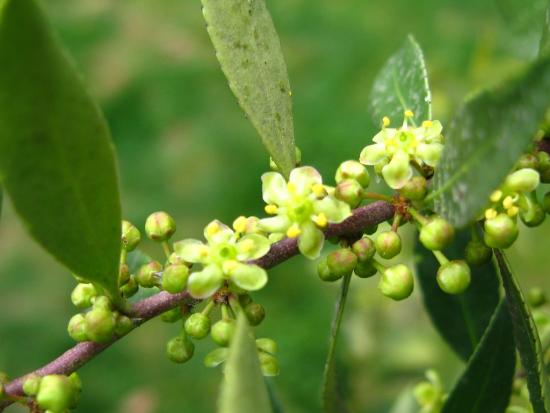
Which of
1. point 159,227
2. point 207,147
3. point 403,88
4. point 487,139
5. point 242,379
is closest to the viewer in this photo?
point 242,379

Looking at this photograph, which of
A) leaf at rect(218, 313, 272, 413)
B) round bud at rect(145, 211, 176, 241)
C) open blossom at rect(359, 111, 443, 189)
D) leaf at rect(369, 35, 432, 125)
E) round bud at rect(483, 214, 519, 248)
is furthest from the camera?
leaf at rect(369, 35, 432, 125)

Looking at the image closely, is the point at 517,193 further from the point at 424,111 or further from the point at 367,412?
the point at 367,412

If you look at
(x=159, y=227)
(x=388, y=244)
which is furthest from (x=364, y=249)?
(x=159, y=227)

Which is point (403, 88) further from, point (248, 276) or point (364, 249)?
point (248, 276)

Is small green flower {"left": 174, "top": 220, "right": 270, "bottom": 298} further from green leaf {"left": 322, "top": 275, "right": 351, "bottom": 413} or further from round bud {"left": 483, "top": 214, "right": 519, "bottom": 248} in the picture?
round bud {"left": 483, "top": 214, "right": 519, "bottom": 248}

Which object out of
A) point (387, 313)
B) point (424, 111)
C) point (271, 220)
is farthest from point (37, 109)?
point (387, 313)

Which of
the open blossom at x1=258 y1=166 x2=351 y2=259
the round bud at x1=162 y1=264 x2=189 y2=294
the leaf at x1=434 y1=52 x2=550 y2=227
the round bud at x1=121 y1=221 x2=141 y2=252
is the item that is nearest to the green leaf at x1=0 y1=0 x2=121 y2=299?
the round bud at x1=162 y1=264 x2=189 y2=294
